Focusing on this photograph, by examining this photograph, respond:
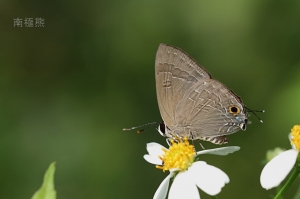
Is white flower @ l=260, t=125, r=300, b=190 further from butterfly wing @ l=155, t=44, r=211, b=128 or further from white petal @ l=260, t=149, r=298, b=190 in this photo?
butterfly wing @ l=155, t=44, r=211, b=128

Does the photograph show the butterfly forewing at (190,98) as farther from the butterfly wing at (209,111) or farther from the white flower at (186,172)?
the white flower at (186,172)

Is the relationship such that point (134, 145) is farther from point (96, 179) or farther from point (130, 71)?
point (130, 71)

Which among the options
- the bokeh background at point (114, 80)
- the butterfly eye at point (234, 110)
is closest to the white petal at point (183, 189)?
the butterfly eye at point (234, 110)

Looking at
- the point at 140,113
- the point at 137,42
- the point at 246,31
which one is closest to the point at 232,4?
the point at 246,31

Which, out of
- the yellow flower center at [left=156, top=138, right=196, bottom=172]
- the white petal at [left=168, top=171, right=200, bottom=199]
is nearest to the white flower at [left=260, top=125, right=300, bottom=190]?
the white petal at [left=168, top=171, right=200, bottom=199]

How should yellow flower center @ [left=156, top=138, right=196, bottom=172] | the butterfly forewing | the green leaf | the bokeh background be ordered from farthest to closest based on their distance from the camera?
the bokeh background → the butterfly forewing → yellow flower center @ [left=156, top=138, right=196, bottom=172] → the green leaf

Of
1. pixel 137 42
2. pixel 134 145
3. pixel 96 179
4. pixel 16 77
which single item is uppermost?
pixel 137 42
